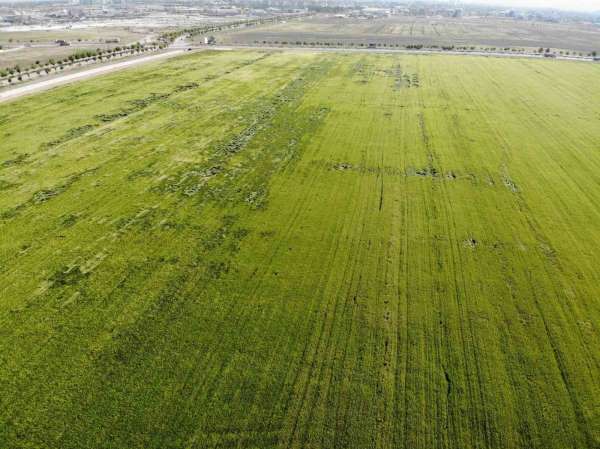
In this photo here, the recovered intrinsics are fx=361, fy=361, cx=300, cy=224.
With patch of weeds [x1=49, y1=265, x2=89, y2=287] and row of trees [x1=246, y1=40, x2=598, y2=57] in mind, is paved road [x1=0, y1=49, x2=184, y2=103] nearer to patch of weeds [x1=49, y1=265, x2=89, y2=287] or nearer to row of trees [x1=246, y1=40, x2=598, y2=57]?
row of trees [x1=246, y1=40, x2=598, y2=57]

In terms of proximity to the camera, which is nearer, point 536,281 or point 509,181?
point 536,281

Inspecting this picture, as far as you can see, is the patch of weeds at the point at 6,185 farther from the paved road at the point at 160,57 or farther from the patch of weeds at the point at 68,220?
the paved road at the point at 160,57

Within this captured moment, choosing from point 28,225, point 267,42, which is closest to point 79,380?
point 28,225

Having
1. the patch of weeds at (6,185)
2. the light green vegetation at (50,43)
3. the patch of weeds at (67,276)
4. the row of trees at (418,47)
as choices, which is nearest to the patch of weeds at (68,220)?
the patch of weeds at (67,276)

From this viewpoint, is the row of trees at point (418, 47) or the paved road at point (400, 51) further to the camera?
the row of trees at point (418, 47)

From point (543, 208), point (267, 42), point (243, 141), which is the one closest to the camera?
point (543, 208)

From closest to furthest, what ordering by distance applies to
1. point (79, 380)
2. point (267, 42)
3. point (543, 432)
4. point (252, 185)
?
point (543, 432)
point (79, 380)
point (252, 185)
point (267, 42)

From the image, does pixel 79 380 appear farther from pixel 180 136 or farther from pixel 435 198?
pixel 180 136
